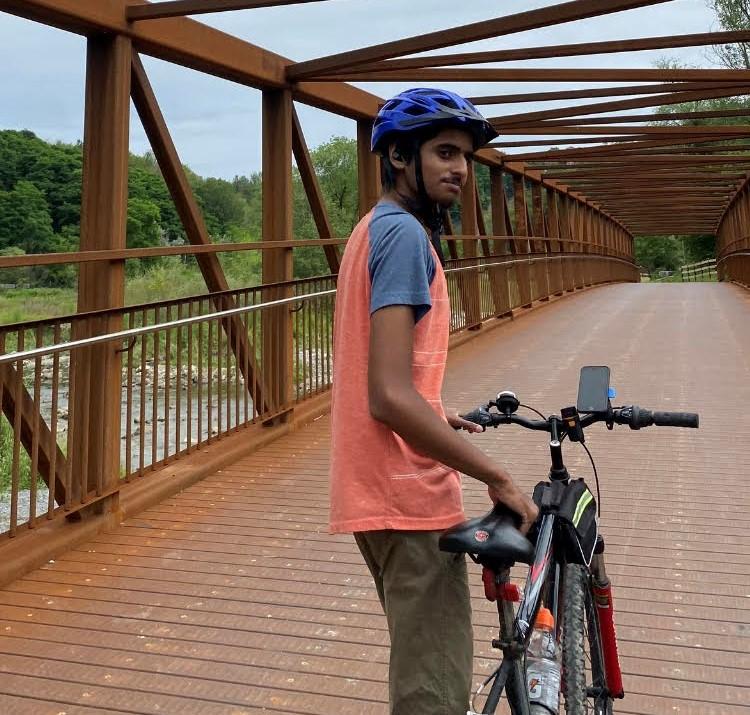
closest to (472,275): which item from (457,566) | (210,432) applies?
(210,432)

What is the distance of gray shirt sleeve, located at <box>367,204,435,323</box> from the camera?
1516 mm

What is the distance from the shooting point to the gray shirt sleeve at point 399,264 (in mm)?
1516

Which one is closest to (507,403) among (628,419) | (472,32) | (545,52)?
(628,419)

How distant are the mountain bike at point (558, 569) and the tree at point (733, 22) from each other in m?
30.7

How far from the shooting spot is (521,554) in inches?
60.5

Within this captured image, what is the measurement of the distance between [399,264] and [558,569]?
30.6 inches

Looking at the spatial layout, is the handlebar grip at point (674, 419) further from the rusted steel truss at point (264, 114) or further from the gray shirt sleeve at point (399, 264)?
the rusted steel truss at point (264, 114)

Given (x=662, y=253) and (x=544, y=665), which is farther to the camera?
(x=662, y=253)

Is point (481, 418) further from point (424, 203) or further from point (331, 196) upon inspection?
point (331, 196)

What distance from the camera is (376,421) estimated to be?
1.59 m

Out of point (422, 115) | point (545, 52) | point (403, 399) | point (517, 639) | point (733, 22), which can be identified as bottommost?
point (517, 639)

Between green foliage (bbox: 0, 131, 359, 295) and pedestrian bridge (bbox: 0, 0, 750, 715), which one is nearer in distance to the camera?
pedestrian bridge (bbox: 0, 0, 750, 715)

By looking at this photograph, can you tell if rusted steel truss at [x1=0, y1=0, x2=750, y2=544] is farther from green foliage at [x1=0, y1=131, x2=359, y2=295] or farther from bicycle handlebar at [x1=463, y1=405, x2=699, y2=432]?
bicycle handlebar at [x1=463, y1=405, x2=699, y2=432]

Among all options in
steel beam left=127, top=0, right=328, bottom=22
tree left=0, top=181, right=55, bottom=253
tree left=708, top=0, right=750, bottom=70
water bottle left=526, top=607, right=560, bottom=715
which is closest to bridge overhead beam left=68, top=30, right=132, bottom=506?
steel beam left=127, top=0, right=328, bottom=22
